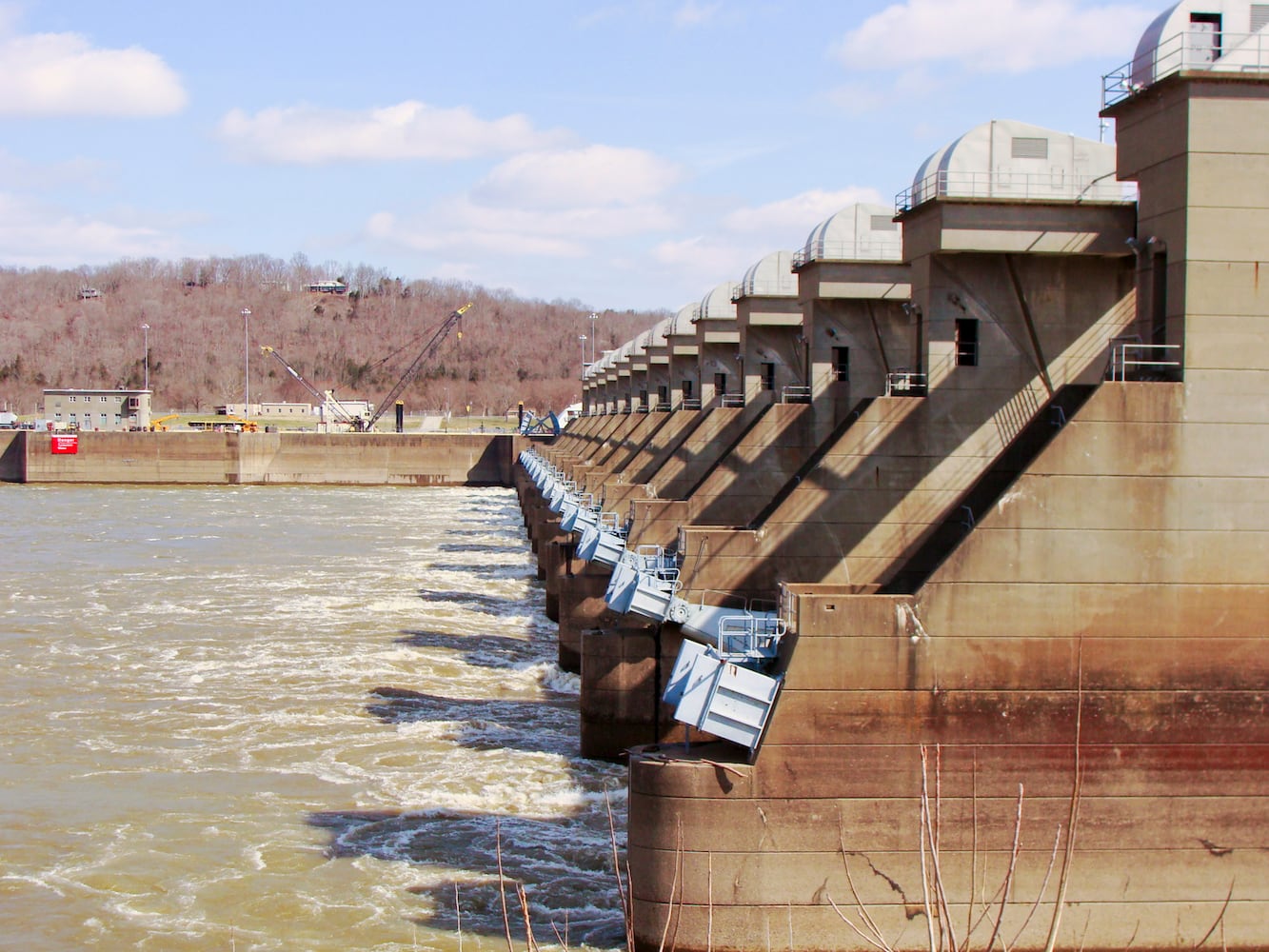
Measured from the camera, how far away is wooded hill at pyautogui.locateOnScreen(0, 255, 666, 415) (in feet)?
526

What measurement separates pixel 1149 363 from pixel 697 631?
27.0 ft

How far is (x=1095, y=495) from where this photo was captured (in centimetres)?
1283

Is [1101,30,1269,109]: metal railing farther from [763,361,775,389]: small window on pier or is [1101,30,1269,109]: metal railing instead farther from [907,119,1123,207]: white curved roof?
[763,361,775,389]: small window on pier

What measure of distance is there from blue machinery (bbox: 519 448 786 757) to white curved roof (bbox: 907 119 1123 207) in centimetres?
649

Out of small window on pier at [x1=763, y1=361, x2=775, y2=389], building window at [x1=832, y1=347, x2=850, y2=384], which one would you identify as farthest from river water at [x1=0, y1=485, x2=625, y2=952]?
building window at [x1=832, y1=347, x2=850, y2=384]

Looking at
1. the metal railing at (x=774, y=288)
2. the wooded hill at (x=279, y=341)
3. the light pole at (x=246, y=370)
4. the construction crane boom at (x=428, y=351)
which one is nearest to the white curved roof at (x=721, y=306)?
the metal railing at (x=774, y=288)

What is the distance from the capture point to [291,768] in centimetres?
1938

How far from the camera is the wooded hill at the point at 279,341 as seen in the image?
6314 inches

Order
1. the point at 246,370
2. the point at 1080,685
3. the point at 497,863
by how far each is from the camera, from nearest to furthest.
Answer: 1. the point at 1080,685
2. the point at 497,863
3. the point at 246,370

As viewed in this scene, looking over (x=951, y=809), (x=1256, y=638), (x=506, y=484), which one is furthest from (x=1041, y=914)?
(x=506, y=484)

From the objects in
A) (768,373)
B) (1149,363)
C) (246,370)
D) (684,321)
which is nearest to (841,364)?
(768,373)

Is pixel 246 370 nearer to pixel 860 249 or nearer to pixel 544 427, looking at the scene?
pixel 544 427

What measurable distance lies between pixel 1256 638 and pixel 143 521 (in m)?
53.9

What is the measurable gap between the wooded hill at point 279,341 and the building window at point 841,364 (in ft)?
422
